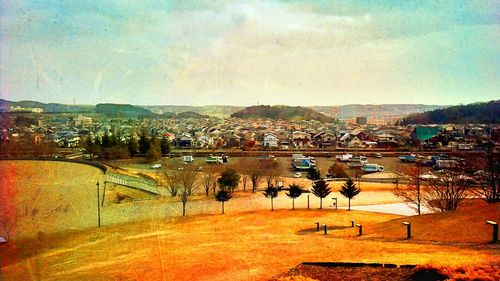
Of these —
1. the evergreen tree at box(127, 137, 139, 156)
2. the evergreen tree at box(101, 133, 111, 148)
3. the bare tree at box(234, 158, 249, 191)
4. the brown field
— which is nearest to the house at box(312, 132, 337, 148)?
the bare tree at box(234, 158, 249, 191)

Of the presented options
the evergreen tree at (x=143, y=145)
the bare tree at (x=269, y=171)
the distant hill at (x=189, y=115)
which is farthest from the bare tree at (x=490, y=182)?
the distant hill at (x=189, y=115)

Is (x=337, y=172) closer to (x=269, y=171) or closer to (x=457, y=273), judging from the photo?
(x=269, y=171)

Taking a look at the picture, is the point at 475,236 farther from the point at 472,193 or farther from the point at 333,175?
the point at 333,175

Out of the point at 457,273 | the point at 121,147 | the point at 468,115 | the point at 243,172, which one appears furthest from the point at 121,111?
the point at 468,115

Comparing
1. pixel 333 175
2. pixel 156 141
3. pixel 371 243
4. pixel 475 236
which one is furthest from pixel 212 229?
pixel 156 141

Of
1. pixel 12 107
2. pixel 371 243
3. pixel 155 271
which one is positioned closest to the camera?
pixel 155 271

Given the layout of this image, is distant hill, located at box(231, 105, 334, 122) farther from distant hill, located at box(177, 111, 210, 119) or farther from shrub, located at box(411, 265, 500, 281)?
shrub, located at box(411, 265, 500, 281)

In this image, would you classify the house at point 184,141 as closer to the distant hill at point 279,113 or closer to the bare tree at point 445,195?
the bare tree at point 445,195
